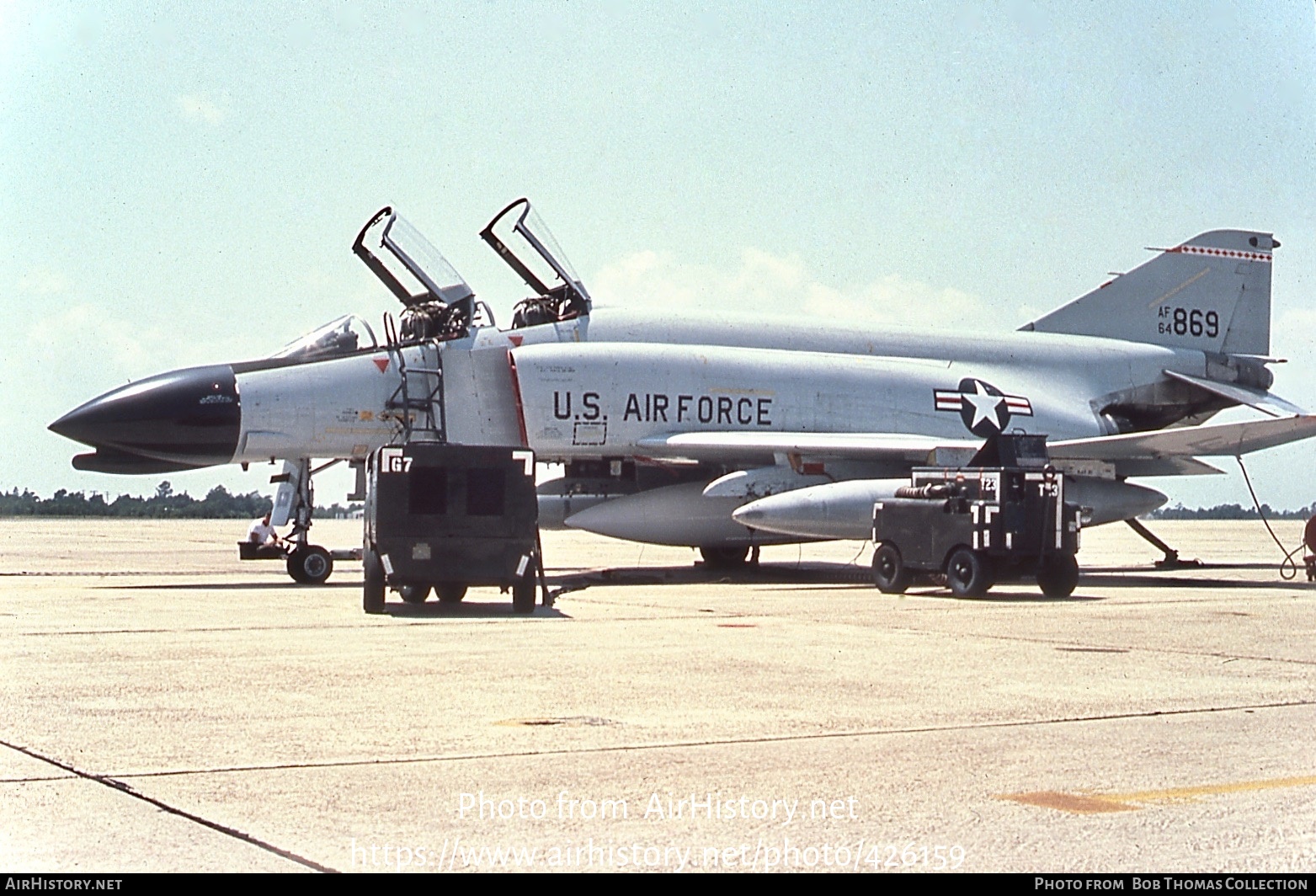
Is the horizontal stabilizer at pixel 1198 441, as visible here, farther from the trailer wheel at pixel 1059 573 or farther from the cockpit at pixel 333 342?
the cockpit at pixel 333 342

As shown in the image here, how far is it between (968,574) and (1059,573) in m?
1.06

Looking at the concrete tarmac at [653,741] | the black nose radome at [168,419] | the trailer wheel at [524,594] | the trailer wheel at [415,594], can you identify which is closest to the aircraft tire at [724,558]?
the black nose radome at [168,419]

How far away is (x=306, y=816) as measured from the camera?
4.70m

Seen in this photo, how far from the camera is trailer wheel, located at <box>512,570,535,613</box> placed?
12.9 metres

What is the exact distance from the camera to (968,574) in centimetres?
1530

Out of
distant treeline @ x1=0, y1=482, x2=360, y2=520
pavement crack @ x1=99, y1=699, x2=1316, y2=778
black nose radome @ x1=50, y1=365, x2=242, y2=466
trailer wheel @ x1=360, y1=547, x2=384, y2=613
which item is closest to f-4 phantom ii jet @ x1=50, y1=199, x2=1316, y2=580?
black nose radome @ x1=50, y1=365, x2=242, y2=466

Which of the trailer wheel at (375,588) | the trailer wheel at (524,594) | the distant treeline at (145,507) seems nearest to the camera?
the trailer wheel at (375,588)

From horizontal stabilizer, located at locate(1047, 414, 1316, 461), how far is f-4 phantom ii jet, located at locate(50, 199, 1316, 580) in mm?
43

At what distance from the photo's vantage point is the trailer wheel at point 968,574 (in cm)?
1518

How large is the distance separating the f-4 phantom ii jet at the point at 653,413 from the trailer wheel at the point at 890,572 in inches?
50.4

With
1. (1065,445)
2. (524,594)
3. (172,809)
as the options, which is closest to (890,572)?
(1065,445)

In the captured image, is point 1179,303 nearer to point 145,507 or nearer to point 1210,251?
point 1210,251
